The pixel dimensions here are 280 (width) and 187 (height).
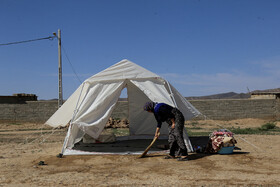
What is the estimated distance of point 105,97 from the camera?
763cm

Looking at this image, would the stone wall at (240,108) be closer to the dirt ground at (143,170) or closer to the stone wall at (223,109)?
the stone wall at (223,109)

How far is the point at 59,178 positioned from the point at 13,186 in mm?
751

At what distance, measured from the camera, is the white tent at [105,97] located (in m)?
7.42

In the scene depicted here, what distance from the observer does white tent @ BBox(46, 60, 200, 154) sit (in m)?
7.42

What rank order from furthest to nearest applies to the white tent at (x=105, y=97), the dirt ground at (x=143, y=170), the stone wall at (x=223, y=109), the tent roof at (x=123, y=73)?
1. the stone wall at (x=223, y=109)
2. the tent roof at (x=123, y=73)
3. the white tent at (x=105, y=97)
4. the dirt ground at (x=143, y=170)

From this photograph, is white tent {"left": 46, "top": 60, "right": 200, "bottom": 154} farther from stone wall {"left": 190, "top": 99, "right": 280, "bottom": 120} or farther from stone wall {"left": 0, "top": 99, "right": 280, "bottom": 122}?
stone wall {"left": 190, "top": 99, "right": 280, "bottom": 120}

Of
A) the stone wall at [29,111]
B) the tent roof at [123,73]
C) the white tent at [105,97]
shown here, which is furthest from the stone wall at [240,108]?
the tent roof at [123,73]

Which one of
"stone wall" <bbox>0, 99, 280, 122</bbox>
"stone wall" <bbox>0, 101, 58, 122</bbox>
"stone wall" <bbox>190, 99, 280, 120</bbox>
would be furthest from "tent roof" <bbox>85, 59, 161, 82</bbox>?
"stone wall" <bbox>0, 101, 58, 122</bbox>

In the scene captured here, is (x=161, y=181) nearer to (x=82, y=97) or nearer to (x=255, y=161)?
(x=255, y=161)

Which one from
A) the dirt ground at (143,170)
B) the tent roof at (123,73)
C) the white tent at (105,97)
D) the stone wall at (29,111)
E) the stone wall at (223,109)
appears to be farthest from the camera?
the stone wall at (29,111)

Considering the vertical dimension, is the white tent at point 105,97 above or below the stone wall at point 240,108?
above

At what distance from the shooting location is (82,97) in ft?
26.9

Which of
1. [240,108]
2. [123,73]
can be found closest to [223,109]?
[240,108]

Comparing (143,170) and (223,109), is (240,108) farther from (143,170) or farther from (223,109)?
(143,170)
